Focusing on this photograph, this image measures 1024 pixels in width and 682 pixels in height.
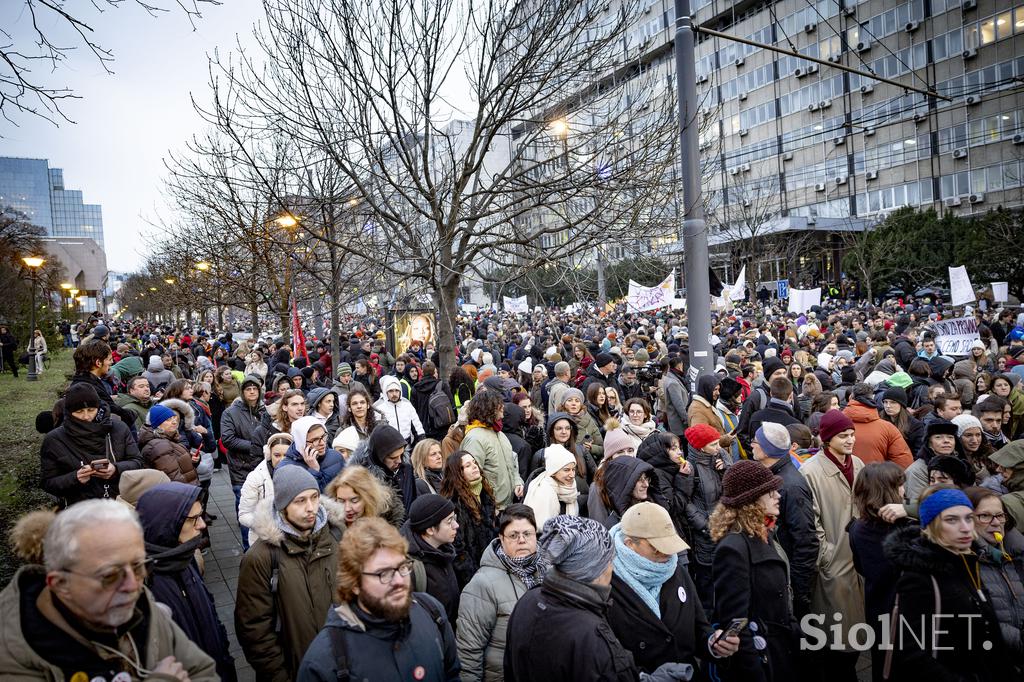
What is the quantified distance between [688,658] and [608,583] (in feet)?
3.39

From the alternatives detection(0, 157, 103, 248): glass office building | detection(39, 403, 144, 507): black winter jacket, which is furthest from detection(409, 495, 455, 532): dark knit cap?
detection(0, 157, 103, 248): glass office building

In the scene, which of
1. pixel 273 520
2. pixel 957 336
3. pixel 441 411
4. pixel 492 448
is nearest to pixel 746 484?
pixel 492 448

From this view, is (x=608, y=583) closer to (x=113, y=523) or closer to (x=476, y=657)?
(x=476, y=657)

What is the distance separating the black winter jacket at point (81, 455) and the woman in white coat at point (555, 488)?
337 cm

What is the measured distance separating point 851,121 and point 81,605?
201ft

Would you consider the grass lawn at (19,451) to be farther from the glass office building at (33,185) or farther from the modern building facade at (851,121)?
the glass office building at (33,185)

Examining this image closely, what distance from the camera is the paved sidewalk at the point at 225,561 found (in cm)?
546

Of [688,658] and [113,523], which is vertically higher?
[113,523]

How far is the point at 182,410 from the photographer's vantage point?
278 inches

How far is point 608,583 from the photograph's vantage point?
292cm

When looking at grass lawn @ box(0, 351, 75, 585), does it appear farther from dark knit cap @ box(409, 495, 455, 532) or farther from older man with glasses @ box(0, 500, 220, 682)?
older man with glasses @ box(0, 500, 220, 682)

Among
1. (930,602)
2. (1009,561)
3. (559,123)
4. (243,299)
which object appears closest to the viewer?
(930,602)

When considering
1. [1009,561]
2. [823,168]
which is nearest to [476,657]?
[1009,561]

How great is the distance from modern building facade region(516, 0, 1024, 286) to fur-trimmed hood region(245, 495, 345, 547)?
3782cm
